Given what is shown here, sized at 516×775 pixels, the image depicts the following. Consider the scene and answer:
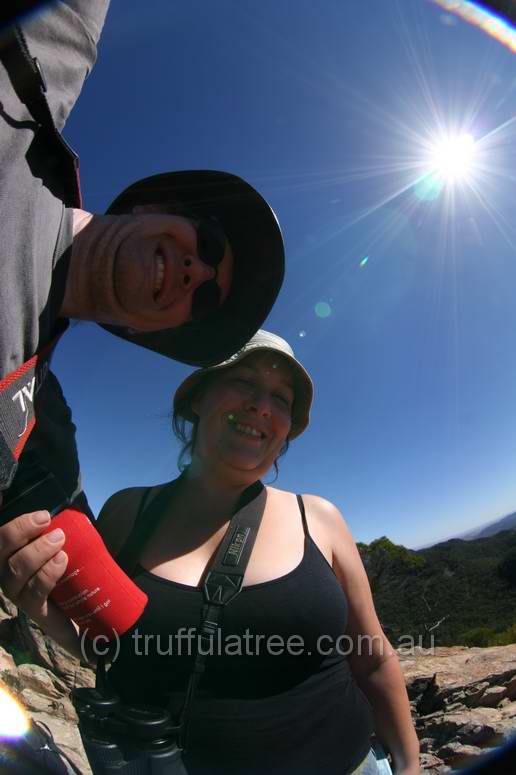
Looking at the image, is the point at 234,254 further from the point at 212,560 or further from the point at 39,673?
the point at 39,673

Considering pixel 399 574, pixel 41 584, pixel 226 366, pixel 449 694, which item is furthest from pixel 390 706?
pixel 399 574

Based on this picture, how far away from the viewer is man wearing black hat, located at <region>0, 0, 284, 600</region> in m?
0.71

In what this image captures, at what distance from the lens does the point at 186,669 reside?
3.70 ft

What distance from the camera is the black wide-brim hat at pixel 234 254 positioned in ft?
4.83

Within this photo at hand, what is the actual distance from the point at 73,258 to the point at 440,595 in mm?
26223

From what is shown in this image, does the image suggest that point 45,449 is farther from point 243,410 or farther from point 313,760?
point 313,760

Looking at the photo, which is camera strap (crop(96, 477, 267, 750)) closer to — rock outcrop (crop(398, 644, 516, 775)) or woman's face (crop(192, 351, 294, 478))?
woman's face (crop(192, 351, 294, 478))

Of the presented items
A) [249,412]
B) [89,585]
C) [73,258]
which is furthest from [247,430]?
[73,258]

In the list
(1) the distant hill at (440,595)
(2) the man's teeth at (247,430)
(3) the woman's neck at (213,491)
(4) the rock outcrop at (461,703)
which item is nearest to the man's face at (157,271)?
(2) the man's teeth at (247,430)

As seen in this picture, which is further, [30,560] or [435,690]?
[435,690]

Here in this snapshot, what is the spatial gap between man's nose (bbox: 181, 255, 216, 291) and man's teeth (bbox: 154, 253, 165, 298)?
0.23 feet

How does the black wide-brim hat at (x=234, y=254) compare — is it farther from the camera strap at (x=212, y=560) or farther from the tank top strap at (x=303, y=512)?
the tank top strap at (x=303, y=512)

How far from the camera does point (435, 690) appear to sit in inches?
173

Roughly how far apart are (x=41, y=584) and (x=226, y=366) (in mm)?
1144
